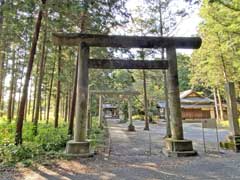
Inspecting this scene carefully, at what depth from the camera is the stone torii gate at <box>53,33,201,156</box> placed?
24.0 ft

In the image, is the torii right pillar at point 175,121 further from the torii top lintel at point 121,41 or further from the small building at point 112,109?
the small building at point 112,109

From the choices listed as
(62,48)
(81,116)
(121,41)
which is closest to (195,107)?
(62,48)

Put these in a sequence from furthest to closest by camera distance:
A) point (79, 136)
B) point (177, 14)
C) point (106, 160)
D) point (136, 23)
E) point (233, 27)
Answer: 1. point (136, 23)
2. point (177, 14)
3. point (233, 27)
4. point (79, 136)
5. point (106, 160)

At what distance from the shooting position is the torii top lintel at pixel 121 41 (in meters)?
7.52

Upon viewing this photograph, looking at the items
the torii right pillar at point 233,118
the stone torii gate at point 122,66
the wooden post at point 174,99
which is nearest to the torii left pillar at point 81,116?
the stone torii gate at point 122,66

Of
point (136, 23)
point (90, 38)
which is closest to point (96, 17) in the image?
point (90, 38)

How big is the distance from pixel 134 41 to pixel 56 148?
195 inches

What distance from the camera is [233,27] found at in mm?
10453

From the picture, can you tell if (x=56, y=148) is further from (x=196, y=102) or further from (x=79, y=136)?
(x=196, y=102)

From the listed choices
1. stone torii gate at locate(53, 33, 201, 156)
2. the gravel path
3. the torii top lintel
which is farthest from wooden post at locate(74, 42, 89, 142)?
the gravel path

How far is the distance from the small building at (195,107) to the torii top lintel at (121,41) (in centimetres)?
2586

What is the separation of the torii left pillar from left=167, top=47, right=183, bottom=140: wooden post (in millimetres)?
3036

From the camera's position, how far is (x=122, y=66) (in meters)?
7.86

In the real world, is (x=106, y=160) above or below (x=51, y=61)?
below
